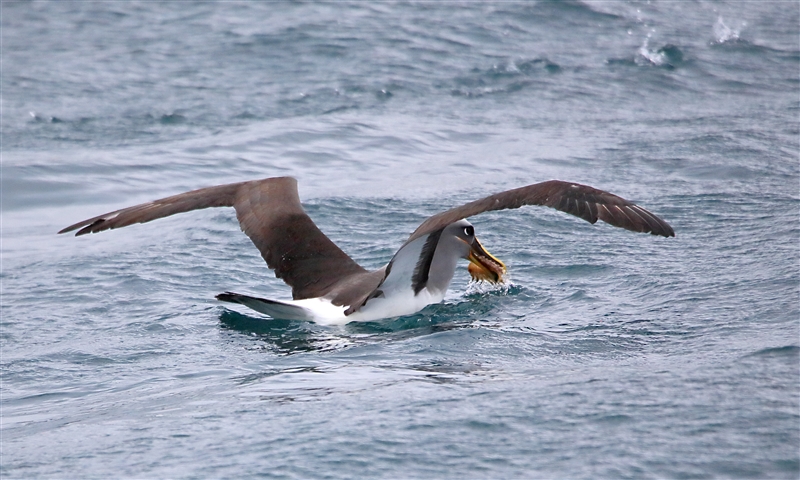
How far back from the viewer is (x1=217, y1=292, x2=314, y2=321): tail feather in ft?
24.2

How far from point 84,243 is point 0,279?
1.42 m

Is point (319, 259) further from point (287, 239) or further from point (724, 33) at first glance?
point (724, 33)

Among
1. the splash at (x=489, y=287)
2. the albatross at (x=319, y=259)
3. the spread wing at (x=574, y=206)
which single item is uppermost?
the spread wing at (x=574, y=206)

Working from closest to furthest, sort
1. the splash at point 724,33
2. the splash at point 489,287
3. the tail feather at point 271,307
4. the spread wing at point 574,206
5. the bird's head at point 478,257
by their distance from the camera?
the spread wing at point 574,206 → the tail feather at point 271,307 → the bird's head at point 478,257 → the splash at point 489,287 → the splash at point 724,33

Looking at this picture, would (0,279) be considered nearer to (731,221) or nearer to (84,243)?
(84,243)

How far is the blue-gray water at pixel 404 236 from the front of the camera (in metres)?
5.45

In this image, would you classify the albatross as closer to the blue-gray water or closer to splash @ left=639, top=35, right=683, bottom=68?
the blue-gray water

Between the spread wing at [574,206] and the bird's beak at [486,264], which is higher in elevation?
the spread wing at [574,206]

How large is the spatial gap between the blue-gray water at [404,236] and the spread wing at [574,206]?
2.78 ft

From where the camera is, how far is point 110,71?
16469 millimetres

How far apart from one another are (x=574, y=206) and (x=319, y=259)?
105 inches

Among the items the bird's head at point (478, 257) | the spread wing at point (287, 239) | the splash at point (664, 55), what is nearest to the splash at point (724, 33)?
the splash at point (664, 55)

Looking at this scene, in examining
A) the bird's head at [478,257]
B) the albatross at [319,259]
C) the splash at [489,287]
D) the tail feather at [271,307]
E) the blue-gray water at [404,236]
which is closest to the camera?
the blue-gray water at [404,236]

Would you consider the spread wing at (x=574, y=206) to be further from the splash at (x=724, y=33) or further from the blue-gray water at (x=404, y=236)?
the splash at (x=724, y=33)
